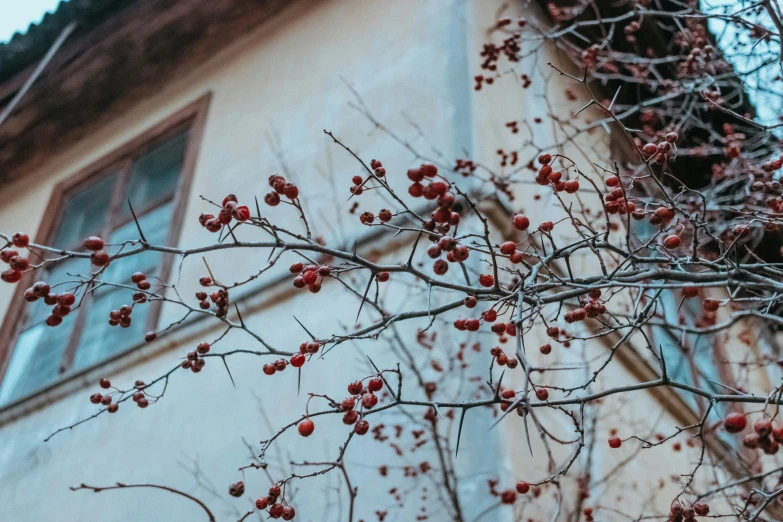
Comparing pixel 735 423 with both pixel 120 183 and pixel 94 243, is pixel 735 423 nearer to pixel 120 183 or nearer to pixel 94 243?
pixel 94 243

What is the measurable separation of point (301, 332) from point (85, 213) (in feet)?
9.58

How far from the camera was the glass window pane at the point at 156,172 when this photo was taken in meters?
4.85

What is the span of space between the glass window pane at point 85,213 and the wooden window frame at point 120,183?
Answer: 0.16ft

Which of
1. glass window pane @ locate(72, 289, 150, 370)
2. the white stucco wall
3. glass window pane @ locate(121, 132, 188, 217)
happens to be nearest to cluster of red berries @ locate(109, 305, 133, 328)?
the white stucco wall

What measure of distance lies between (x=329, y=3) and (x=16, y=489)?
340 cm

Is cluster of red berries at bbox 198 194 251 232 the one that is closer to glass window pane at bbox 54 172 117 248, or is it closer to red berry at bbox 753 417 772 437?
red berry at bbox 753 417 772 437

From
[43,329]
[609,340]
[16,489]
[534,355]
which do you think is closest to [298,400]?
[534,355]

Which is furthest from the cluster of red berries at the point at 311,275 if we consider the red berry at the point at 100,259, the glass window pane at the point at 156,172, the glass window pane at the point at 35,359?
the glass window pane at the point at 156,172

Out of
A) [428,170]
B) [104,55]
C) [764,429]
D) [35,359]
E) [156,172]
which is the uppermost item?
[104,55]

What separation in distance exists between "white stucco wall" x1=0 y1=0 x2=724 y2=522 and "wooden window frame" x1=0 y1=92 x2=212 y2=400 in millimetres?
93

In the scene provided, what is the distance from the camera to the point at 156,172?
5.02 metres

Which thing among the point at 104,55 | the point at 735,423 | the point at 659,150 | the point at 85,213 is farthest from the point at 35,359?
the point at 735,423

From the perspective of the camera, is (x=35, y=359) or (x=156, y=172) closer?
(x=35, y=359)

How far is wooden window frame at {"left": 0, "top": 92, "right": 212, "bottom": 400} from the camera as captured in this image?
4.31m
